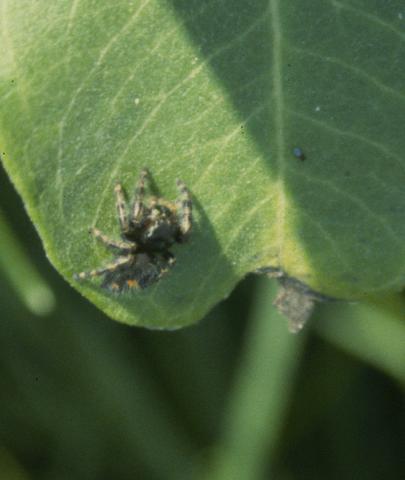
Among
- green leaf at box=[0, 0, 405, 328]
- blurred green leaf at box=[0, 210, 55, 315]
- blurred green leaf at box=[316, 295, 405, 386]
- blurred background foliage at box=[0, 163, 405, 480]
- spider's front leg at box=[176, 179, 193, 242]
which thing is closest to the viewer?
green leaf at box=[0, 0, 405, 328]

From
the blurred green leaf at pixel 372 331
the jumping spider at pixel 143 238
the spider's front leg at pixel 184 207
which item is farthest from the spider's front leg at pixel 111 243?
the blurred green leaf at pixel 372 331

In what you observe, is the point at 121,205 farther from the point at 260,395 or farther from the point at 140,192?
the point at 260,395

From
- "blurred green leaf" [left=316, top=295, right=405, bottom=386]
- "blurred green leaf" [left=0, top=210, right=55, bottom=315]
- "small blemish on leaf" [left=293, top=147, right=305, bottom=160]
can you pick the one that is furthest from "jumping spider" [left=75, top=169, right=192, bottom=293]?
"blurred green leaf" [left=316, top=295, right=405, bottom=386]

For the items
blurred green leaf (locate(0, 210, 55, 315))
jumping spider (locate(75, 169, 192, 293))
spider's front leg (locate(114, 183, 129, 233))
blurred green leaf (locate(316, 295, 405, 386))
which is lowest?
blurred green leaf (locate(316, 295, 405, 386))

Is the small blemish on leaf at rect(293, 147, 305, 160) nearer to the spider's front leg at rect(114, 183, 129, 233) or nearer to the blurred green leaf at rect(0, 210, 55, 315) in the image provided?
the spider's front leg at rect(114, 183, 129, 233)

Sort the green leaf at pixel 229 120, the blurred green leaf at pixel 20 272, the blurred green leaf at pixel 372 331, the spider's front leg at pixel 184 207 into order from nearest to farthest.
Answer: the green leaf at pixel 229 120, the spider's front leg at pixel 184 207, the blurred green leaf at pixel 20 272, the blurred green leaf at pixel 372 331

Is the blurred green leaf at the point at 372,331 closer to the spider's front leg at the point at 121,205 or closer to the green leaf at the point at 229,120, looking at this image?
the green leaf at the point at 229,120

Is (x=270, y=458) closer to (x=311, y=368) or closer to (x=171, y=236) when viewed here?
(x=311, y=368)
